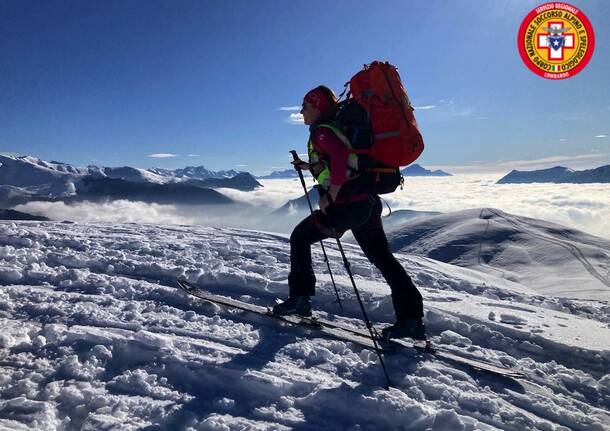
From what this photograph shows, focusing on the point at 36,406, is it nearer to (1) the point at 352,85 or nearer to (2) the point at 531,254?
(1) the point at 352,85

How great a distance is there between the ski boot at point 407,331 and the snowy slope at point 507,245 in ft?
178

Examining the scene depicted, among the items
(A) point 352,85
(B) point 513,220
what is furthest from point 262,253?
(B) point 513,220

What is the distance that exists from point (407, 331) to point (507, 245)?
84.6 meters

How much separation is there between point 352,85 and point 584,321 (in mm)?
5249

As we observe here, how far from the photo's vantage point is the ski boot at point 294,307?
16.0ft

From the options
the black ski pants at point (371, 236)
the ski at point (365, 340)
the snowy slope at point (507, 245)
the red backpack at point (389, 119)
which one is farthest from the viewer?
the snowy slope at point (507, 245)

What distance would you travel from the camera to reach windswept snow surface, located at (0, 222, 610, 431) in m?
3.08

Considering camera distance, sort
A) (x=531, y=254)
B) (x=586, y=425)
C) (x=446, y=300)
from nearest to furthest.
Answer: (x=586, y=425) < (x=446, y=300) < (x=531, y=254)

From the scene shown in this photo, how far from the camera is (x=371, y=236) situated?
431 cm

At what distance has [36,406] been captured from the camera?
300 centimetres

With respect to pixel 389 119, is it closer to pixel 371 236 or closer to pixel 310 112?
pixel 310 112

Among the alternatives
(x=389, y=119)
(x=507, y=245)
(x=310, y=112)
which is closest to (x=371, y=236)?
(x=389, y=119)

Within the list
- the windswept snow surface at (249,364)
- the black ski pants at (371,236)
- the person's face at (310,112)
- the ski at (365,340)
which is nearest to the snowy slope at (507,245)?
the windswept snow surface at (249,364)

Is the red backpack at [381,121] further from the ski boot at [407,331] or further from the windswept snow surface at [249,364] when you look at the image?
the windswept snow surface at [249,364]
